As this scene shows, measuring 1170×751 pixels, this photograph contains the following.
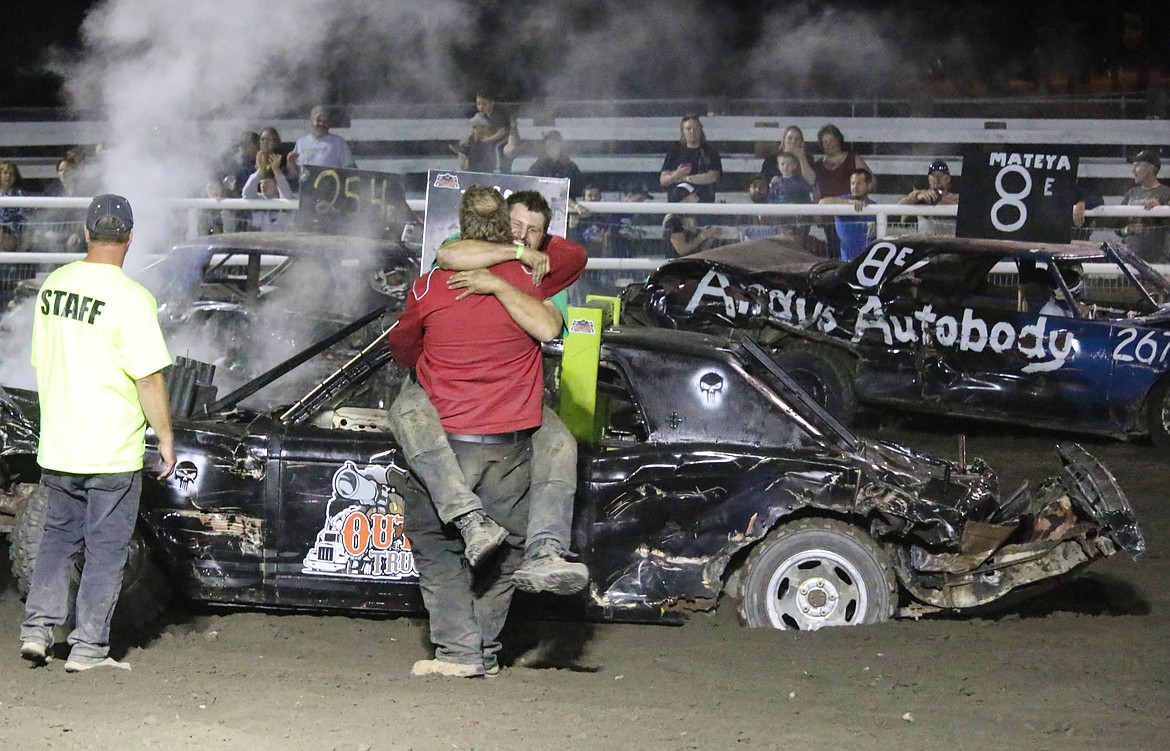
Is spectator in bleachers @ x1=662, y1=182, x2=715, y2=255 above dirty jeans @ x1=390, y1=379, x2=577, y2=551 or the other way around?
above

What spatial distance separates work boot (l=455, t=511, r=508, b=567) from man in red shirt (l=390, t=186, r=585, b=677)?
182mm

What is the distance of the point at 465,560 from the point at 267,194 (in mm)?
9604

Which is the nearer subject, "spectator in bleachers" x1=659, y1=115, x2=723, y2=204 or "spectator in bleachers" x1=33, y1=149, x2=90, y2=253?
"spectator in bleachers" x1=33, y1=149, x2=90, y2=253

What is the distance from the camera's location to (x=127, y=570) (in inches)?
241

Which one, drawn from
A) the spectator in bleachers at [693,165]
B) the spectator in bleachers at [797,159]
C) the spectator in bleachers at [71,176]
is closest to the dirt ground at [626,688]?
the spectator in bleachers at [797,159]

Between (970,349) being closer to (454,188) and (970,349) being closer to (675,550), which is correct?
(454,188)

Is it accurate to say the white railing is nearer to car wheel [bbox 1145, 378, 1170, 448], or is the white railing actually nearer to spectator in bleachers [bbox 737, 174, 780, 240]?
spectator in bleachers [bbox 737, 174, 780, 240]

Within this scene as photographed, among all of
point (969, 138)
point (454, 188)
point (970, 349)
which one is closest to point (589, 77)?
point (969, 138)

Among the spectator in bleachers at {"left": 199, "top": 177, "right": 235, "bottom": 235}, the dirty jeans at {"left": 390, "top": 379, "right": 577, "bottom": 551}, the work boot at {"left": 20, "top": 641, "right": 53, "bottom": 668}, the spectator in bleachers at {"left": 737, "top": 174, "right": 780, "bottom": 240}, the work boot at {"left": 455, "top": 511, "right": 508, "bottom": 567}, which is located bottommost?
the work boot at {"left": 20, "top": 641, "right": 53, "bottom": 668}

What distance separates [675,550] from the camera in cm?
615

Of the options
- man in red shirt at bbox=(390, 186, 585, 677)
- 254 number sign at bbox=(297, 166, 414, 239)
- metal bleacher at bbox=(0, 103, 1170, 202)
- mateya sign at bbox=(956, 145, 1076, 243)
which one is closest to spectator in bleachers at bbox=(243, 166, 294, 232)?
254 number sign at bbox=(297, 166, 414, 239)

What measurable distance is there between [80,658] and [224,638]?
2.72 ft

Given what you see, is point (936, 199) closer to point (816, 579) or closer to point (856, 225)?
point (856, 225)

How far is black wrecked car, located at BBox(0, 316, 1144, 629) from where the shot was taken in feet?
20.1
